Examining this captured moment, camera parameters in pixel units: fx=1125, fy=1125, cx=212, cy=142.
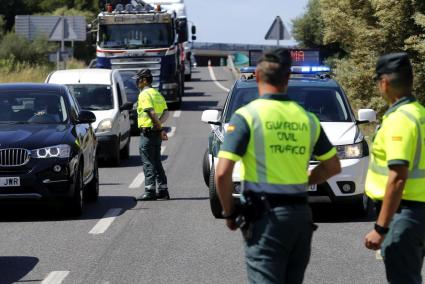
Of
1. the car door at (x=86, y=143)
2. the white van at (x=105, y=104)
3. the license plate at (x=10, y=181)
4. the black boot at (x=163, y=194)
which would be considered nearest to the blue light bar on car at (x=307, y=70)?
the black boot at (x=163, y=194)

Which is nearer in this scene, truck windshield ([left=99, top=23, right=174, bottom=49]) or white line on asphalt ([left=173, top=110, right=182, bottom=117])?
truck windshield ([left=99, top=23, right=174, bottom=49])

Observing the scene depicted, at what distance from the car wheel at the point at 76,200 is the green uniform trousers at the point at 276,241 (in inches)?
298

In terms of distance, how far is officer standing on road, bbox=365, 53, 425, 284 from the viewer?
19.7 ft

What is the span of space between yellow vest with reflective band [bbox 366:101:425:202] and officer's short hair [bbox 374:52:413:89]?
0.41 feet

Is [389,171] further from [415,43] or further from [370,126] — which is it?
[370,126]

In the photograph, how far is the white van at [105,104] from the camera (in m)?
20.1

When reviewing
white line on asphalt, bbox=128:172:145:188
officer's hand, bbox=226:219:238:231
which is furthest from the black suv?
officer's hand, bbox=226:219:238:231

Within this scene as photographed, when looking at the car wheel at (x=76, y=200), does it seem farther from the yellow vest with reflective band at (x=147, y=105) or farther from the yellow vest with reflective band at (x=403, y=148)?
the yellow vest with reflective band at (x=403, y=148)

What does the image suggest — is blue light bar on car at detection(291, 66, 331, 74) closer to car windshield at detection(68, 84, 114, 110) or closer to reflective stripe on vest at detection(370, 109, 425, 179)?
car windshield at detection(68, 84, 114, 110)

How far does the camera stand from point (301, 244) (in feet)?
19.0

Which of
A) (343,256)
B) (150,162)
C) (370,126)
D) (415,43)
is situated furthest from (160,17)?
(343,256)

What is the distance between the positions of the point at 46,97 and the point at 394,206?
9094 mm

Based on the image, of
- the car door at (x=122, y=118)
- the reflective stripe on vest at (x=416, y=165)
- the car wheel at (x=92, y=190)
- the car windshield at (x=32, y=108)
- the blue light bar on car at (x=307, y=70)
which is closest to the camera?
the reflective stripe on vest at (x=416, y=165)

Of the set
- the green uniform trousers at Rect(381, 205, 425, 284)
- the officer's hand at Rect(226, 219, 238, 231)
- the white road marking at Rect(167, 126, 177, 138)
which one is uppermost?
the officer's hand at Rect(226, 219, 238, 231)
